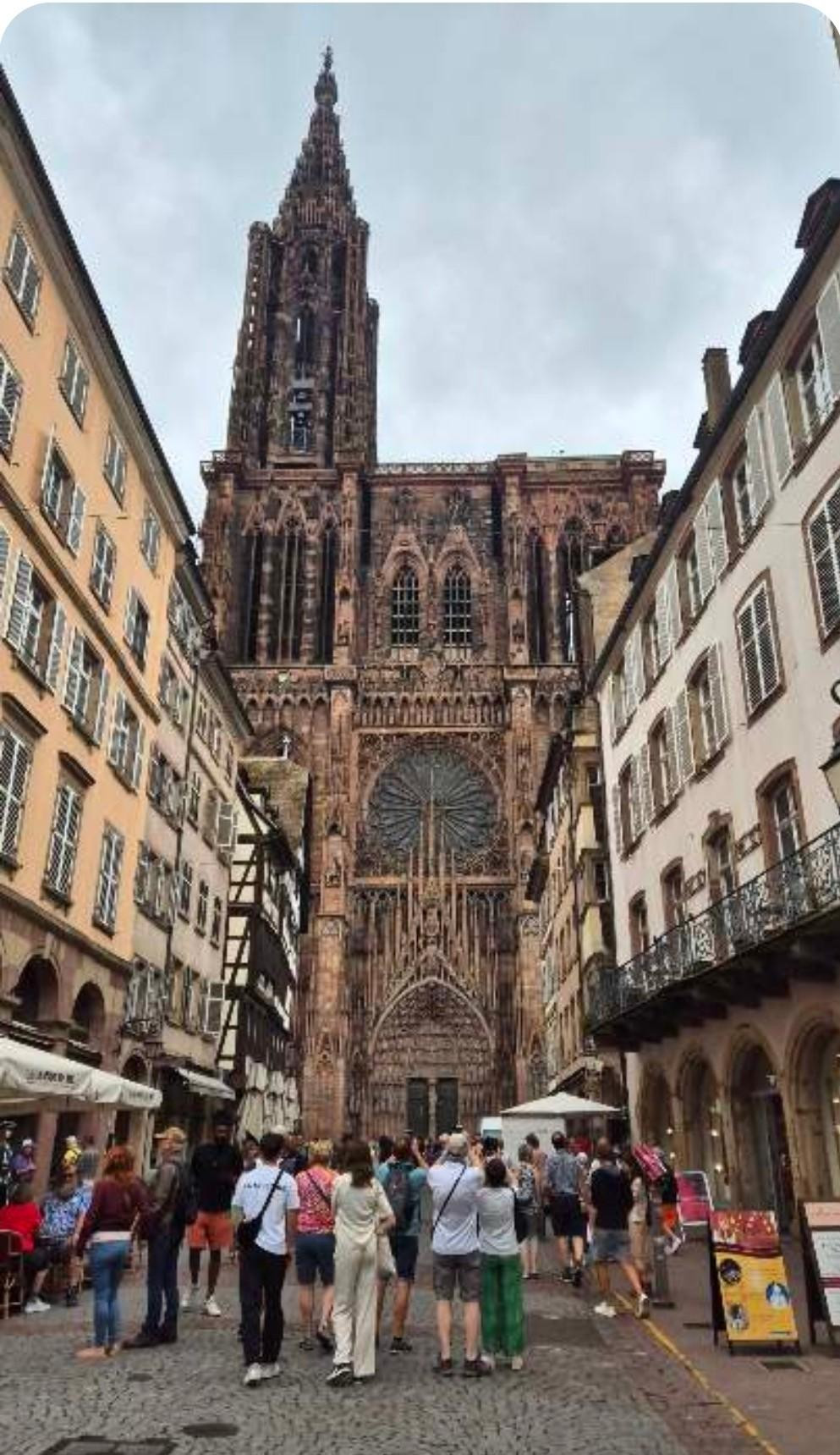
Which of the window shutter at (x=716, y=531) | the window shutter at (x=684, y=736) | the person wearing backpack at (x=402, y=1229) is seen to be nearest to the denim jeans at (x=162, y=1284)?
the person wearing backpack at (x=402, y=1229)

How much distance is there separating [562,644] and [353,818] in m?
14.3

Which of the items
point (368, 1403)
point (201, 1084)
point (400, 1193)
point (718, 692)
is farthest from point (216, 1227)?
point (201, 1084)

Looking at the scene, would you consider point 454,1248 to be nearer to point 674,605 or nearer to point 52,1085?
point 52,1085

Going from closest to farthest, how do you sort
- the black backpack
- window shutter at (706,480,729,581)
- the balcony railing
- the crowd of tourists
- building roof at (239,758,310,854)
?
the crowd of tourists, the black backpack, the balcony railing, window shutter at (706,480,729,581), building roof at (239,758,310,854)

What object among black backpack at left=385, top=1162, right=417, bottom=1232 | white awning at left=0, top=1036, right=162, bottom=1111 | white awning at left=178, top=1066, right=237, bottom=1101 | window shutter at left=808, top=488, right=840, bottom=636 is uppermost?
window shutter at left=808, top=488, right=840, bottom=636

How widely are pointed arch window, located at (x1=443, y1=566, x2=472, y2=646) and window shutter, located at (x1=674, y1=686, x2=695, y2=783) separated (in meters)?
39.5

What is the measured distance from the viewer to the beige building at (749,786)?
14.2m

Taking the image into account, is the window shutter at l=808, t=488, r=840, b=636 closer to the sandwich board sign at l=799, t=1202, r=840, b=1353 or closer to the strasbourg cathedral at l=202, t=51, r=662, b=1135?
the sandwich board sign at l=799, t=1202, r=840, b=1353

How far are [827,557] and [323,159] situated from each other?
252 ft

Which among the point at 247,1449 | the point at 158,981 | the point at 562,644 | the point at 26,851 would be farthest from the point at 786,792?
the point at 562,644

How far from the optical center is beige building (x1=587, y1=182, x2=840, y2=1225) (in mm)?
Result: 14164

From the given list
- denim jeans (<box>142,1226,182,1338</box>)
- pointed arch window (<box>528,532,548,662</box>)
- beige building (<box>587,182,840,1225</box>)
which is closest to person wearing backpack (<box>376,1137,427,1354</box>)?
denim jeans (<box>142,1226,182,1338</box>)

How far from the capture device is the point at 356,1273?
25.3 feet

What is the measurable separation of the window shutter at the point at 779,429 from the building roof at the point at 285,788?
29.6m
